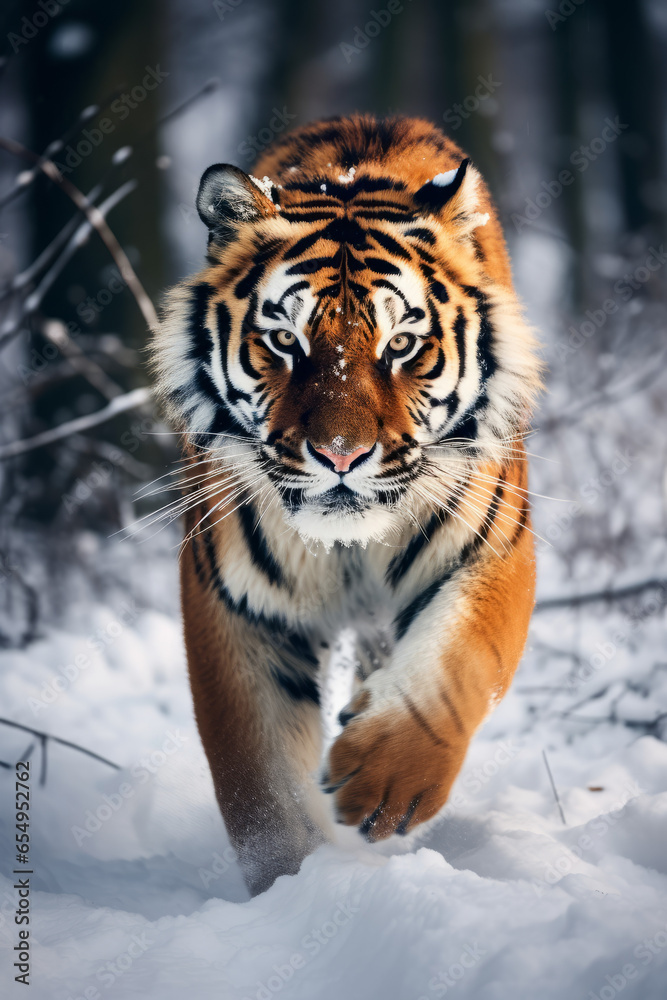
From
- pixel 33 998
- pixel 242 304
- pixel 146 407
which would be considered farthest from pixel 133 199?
pixel 33 998

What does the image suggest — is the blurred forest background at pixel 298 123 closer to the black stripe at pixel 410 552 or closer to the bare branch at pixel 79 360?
the bare branch at pixel 79 360

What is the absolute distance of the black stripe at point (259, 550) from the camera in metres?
1.12

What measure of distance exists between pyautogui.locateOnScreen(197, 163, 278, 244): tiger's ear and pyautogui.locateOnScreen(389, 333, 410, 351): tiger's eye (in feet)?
0.88

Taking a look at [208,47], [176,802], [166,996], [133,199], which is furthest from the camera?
[133,199]

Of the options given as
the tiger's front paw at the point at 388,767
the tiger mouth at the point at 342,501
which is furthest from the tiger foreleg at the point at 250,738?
the tiger mouth at the point at 342,501

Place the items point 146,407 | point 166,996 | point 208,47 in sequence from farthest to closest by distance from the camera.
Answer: point 146,407 → point 208,47 → point 166,996

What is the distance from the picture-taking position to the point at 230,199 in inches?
42.3

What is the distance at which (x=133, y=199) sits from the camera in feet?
5.92

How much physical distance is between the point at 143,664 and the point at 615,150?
62.3 inches

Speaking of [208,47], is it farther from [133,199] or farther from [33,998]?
[33,998]

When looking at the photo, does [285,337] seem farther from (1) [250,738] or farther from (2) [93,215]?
(2) [93,215]

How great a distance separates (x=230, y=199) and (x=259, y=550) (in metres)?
0.49

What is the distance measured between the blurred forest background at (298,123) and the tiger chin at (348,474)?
1.59 ft

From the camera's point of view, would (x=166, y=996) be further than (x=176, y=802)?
No
